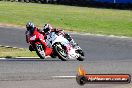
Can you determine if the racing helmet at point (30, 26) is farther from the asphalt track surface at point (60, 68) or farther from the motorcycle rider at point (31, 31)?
the asphalt track surface at point (60, 68)

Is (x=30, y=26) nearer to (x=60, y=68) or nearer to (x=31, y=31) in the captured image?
(x=31, y=31)

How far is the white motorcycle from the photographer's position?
16344mm

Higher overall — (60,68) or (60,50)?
(60,50)

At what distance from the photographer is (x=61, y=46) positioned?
16.4 meters

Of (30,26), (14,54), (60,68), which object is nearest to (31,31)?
(30,26)

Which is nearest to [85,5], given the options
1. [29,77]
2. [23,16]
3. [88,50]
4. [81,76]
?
[23,16]

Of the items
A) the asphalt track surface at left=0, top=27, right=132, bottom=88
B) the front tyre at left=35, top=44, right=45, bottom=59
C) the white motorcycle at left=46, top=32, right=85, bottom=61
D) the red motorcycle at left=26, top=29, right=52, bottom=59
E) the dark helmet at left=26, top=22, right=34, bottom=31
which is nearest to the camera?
the asphalt track surface at left=0, top=27, right=132, bottom=88

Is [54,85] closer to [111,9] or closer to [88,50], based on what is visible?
[88,50]

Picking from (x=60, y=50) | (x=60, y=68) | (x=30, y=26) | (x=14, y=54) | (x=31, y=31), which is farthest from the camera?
(x=14, y=54)

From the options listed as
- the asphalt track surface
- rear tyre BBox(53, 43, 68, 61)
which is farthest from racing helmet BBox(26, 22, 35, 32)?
the asphalt track surface

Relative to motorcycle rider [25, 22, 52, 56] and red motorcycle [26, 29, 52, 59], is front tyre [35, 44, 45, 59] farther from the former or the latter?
motorcycle rider [25, 22, 52, 56]

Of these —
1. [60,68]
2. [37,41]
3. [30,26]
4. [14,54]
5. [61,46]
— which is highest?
[30,26]

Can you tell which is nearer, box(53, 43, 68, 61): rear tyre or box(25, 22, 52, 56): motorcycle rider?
box(25, 22, 52, 56): motorcycle rider

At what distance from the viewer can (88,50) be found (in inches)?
877
